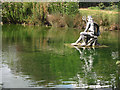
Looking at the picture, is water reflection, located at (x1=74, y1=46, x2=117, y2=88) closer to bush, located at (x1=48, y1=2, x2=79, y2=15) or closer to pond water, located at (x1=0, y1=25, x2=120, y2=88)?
pond water, located at (x1=0, y1=25, x2=120, y2=88)

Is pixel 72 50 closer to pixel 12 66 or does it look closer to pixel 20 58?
pixel 20 58

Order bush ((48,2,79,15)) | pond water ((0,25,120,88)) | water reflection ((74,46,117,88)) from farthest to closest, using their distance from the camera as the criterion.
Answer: bush ((48,2,79,15)) < pond water ((0,25,120,88)) < water reflection ((74,46,117,88))

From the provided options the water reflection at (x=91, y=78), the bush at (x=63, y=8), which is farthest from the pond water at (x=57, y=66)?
the bush at (x=63, y=8)

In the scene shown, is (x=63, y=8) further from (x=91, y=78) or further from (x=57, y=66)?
(x=91, y=78)

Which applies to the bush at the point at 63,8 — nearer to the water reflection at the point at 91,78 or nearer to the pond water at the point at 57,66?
the pond water at the point at 57,66

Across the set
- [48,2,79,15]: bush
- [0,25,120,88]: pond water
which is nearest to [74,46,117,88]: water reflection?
[0,25,120,88]: pond water

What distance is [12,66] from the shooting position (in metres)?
9.20

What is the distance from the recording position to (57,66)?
9.35 meters

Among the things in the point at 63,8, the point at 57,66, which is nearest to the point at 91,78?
the point at 57,66

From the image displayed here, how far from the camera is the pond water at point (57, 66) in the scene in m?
7.50

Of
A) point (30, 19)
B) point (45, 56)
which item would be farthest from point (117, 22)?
point (45, 56)


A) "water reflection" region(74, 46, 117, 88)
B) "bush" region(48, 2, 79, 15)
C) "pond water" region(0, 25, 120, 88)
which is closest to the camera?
"water reflection" region(74, 46, 117, 88)

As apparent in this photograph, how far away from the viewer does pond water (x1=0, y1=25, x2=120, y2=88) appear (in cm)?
750

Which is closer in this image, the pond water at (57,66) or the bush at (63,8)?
the pond water at (57,66)
